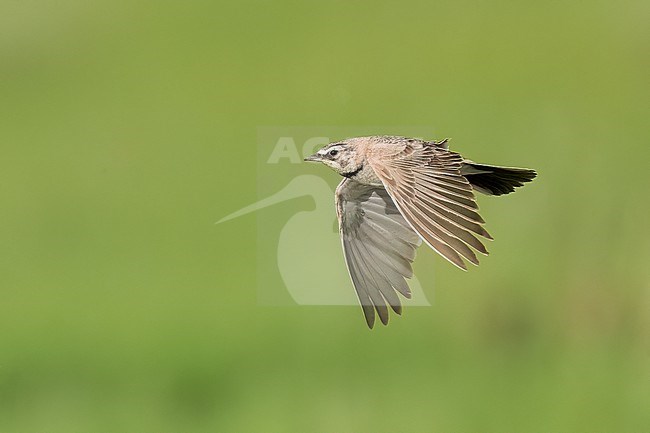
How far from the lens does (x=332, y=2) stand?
7.94 meters

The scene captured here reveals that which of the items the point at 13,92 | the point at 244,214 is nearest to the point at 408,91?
the point at 244,214

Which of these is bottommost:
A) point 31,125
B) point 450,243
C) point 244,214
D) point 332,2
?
point 450,243

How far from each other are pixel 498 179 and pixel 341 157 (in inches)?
13.6

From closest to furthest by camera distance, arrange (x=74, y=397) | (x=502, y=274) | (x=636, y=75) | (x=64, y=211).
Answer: (x=74, y=397), (x=502, y=274), (x=64, y=211), (x=636, y=75)

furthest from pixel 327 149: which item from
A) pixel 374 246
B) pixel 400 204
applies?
pixel 374 246

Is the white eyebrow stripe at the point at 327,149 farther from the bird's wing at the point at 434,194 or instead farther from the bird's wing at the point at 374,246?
the bird's wing at the point at 374,246

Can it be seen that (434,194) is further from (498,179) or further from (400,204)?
(498,179)

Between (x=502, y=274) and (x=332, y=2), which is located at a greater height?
(x=332, y=2)

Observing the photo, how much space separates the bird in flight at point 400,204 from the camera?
2.36m

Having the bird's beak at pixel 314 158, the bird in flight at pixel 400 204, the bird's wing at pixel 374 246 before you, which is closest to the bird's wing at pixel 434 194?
the bird in flight at pixel 400 204

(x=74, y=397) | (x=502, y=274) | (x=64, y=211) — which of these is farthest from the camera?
(x=64, y=211)

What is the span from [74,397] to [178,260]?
1037 mm

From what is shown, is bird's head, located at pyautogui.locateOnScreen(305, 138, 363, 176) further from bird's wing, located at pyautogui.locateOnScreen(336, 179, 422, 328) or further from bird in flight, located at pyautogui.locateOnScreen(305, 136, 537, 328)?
bird's wing, located at pyautogui.locateOnScreen(336, 179, 422, 328)

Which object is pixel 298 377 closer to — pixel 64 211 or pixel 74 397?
pixel 74 397
